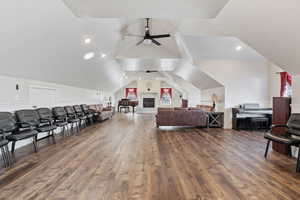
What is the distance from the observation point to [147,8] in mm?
3244

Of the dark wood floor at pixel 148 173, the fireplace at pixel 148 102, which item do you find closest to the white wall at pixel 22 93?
the dark wood floor at pixel 148 173

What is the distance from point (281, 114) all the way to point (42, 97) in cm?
630

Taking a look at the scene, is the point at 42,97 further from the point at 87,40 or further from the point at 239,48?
the point at 239,48

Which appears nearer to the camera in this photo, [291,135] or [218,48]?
[291,135]

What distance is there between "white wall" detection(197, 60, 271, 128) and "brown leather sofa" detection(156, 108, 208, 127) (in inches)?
43.4

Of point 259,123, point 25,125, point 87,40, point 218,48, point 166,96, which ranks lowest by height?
point 259,123

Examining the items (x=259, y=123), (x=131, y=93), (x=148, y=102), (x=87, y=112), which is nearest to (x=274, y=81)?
(x=259, y=123)

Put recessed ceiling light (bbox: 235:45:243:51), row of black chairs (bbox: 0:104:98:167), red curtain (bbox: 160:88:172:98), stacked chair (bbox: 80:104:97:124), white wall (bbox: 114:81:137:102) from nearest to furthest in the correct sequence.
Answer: row of black chairs (bbox: 0:104:98:167) → recessed ceiling light (bbox: 235:45:243:51) → stacked chair (bbox: 80:104:97:124) → red curtain (bbox: 160:88:172:98) → white wall (bbox: 114:81:137:102)

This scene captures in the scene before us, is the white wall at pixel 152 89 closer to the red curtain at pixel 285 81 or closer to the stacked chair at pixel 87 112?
the stacked chair at pixel 87 112

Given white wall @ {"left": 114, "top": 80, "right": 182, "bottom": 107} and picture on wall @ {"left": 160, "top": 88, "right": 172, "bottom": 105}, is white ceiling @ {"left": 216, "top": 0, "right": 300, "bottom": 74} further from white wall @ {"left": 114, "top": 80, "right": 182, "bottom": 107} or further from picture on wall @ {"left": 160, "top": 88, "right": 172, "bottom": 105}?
picture on wall @ {"left": 160, "top": 88, "right": 172, "bottom": 105}

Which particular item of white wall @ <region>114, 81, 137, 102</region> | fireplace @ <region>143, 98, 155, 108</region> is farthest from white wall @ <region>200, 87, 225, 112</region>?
white wall @ <region>114, 81, 137, 102</region>

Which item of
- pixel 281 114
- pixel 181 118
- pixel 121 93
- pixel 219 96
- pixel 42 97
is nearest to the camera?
pixel 281 114

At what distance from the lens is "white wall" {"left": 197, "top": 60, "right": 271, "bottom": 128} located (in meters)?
6.80

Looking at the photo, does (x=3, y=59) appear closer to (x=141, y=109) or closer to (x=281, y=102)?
(x=281, y=102)
